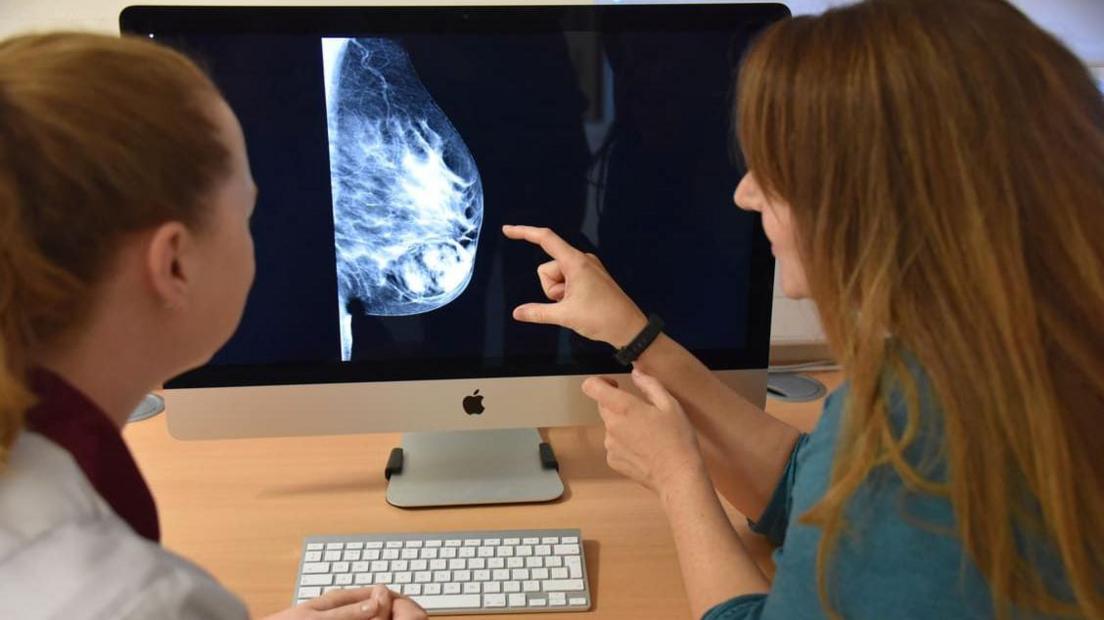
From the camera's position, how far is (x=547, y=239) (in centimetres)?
118

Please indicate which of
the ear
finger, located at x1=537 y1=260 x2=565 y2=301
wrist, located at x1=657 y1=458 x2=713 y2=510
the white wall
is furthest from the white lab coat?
the white wall

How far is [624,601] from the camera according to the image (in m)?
1.07

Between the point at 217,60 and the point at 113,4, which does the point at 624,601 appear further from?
the point at 113,4

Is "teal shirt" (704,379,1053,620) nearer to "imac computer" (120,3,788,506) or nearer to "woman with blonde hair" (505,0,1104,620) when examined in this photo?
"woman with blonde hair" (505,0,1104,620)

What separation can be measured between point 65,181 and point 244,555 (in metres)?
0.59

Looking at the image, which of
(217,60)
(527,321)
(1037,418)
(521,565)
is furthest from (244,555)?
(1037,418)

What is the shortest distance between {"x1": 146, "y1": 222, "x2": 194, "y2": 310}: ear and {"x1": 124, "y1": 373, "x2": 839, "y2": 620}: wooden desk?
0.42 m

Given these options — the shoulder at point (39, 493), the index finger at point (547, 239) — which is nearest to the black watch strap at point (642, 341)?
the index finger at point (547, 239)

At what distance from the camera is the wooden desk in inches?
43.4

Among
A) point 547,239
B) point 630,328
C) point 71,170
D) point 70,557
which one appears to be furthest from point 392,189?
point 70,557

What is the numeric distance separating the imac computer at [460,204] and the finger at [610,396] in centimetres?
10

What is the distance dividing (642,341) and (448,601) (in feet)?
1.19

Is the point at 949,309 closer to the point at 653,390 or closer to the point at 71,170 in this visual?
the point at 653,390

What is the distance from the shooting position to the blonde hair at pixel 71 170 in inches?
26.6
